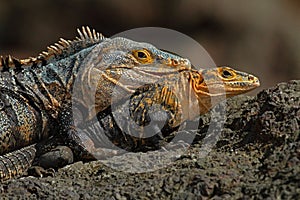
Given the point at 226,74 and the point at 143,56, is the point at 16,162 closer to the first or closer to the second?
the point at 143,56

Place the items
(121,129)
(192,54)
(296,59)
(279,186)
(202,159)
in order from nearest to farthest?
(279,186) → (202,159) → (121,129) → (192,54) → (296,59)

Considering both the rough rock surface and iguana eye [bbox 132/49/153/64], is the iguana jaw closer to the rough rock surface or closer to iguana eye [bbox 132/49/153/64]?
the rough rock surface

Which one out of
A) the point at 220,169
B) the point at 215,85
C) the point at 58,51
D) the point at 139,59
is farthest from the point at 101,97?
the point at 220,169

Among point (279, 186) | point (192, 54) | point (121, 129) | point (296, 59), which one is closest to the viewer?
point (279, 186)

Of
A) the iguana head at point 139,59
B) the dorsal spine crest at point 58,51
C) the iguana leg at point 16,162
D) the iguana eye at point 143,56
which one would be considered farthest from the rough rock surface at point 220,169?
the dorsal spine crest at point 58,51

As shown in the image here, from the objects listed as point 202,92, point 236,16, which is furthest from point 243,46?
point 202,92

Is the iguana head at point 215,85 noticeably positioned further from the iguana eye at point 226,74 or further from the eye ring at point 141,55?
the eye ring at point 141,55

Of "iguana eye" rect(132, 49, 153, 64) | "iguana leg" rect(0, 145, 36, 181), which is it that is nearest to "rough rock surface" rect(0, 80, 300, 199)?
"iguana leg" rect(0, 145, 36, 181)

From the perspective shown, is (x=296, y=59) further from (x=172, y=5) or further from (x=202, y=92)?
(x=202, y=92)
